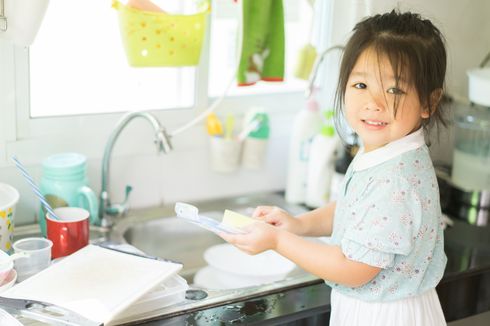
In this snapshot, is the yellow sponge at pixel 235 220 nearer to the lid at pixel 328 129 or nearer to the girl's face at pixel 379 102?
the girl's face at pixel 379 102

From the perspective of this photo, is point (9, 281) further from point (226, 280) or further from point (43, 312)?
point (226, 280)

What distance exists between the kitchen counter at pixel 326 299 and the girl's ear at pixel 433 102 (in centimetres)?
46

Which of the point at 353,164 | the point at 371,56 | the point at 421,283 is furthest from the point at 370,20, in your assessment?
the point at 421,283

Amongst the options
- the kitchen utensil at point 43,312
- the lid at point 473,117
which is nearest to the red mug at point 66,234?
the kitchen utensil at point 43,312

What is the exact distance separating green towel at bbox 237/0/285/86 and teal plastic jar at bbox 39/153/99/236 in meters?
0.48

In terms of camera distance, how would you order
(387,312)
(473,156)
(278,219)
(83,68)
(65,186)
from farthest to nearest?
1. (473,156)
2. (83,68)
3. (65,186)
4. (278,219)
5. (387,312)

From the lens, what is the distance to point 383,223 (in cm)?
128

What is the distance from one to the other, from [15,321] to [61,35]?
2.46 feet

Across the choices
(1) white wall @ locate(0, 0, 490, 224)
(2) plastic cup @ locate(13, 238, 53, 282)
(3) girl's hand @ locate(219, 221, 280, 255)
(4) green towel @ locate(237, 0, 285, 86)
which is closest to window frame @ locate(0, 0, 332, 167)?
(1) white wall @ locate(0, 0, 490, 224)

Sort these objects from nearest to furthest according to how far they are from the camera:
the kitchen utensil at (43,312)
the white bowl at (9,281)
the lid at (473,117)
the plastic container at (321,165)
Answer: the kitchen utensil at (43,312), the white bowl at (9,281), the plastic container at (321,165), the lid at (473,117)

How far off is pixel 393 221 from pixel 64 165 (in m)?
0.80

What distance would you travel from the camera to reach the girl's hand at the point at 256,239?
4.42 ft

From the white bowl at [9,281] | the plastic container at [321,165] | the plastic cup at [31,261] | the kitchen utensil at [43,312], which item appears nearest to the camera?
the kitchen utensil at [43,312]

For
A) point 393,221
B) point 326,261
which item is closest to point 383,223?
point 393,221
